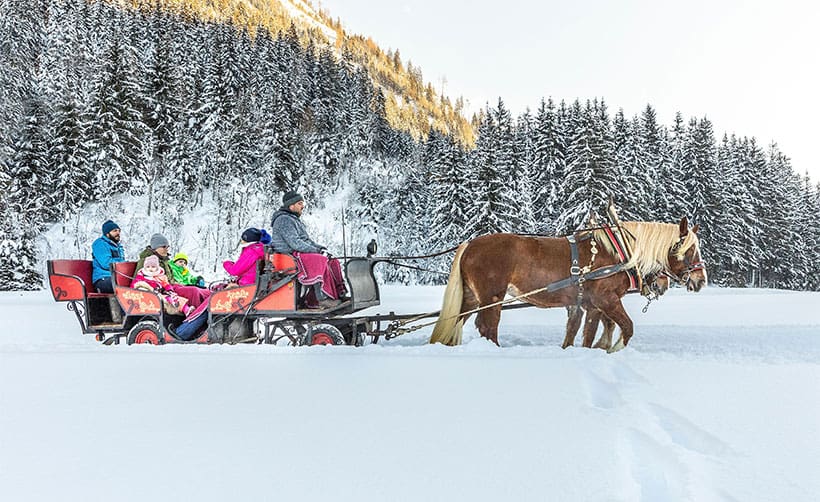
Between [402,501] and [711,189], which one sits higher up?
[711,189]

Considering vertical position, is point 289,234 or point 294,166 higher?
point 294,166

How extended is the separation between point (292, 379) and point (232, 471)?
1568mm

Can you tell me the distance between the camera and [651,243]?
572 centimetres

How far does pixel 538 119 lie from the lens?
36469mm

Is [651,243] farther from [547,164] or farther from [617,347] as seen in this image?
[547,164]

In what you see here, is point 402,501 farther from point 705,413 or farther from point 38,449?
point 705,413

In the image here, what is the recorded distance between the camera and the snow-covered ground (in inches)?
68.9

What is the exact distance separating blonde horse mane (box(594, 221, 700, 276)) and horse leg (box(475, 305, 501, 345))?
1.54 metres

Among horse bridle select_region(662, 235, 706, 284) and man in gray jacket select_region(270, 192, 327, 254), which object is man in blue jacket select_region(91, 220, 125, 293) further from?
horse bridle select_region(662, 235, 706, 284)

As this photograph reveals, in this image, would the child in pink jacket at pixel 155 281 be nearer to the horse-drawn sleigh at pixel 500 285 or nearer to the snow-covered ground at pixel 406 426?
the horse-drawn sleigh at pixel 500 285

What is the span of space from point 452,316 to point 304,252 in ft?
6.44

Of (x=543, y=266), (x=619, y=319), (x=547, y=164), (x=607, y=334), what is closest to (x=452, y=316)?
(x=543, y=266)

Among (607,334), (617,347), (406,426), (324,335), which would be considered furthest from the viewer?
(607,334)

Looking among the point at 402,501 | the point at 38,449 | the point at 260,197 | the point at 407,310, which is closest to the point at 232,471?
the point at 402,501
